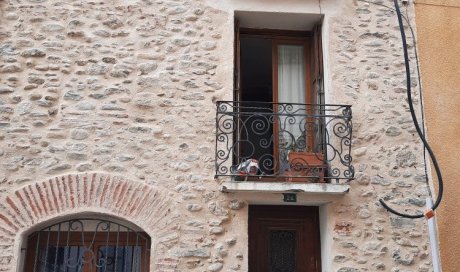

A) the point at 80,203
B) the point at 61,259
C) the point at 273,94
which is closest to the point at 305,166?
the point at 273,94

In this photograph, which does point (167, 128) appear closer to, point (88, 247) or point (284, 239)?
point (88, 247)

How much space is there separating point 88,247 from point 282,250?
2.02 meters

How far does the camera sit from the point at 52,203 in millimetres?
5422

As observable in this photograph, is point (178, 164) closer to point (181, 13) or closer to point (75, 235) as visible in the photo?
point (75, 235)

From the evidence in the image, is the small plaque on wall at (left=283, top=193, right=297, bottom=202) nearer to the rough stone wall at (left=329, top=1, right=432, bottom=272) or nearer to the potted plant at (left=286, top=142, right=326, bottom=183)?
the potted plant at (left=286, top=142, right=326, bottom=183)

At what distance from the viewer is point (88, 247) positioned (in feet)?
18.1

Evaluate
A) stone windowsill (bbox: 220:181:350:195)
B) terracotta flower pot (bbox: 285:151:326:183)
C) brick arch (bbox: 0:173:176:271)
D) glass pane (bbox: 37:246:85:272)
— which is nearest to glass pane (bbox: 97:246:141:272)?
glass pane (bbox: 37:246:85:272)

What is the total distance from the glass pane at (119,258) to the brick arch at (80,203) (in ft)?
1.13

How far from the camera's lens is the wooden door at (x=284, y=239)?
572 centimetres

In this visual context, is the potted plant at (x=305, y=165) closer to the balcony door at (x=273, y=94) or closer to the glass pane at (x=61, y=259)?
the balcony door at (x=273, y=94)

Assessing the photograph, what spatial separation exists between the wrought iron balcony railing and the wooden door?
410mm

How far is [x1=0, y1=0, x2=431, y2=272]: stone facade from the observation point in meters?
5.45

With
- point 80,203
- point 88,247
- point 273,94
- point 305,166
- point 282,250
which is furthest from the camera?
point 273,94

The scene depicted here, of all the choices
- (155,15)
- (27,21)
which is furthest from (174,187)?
(27,21)
